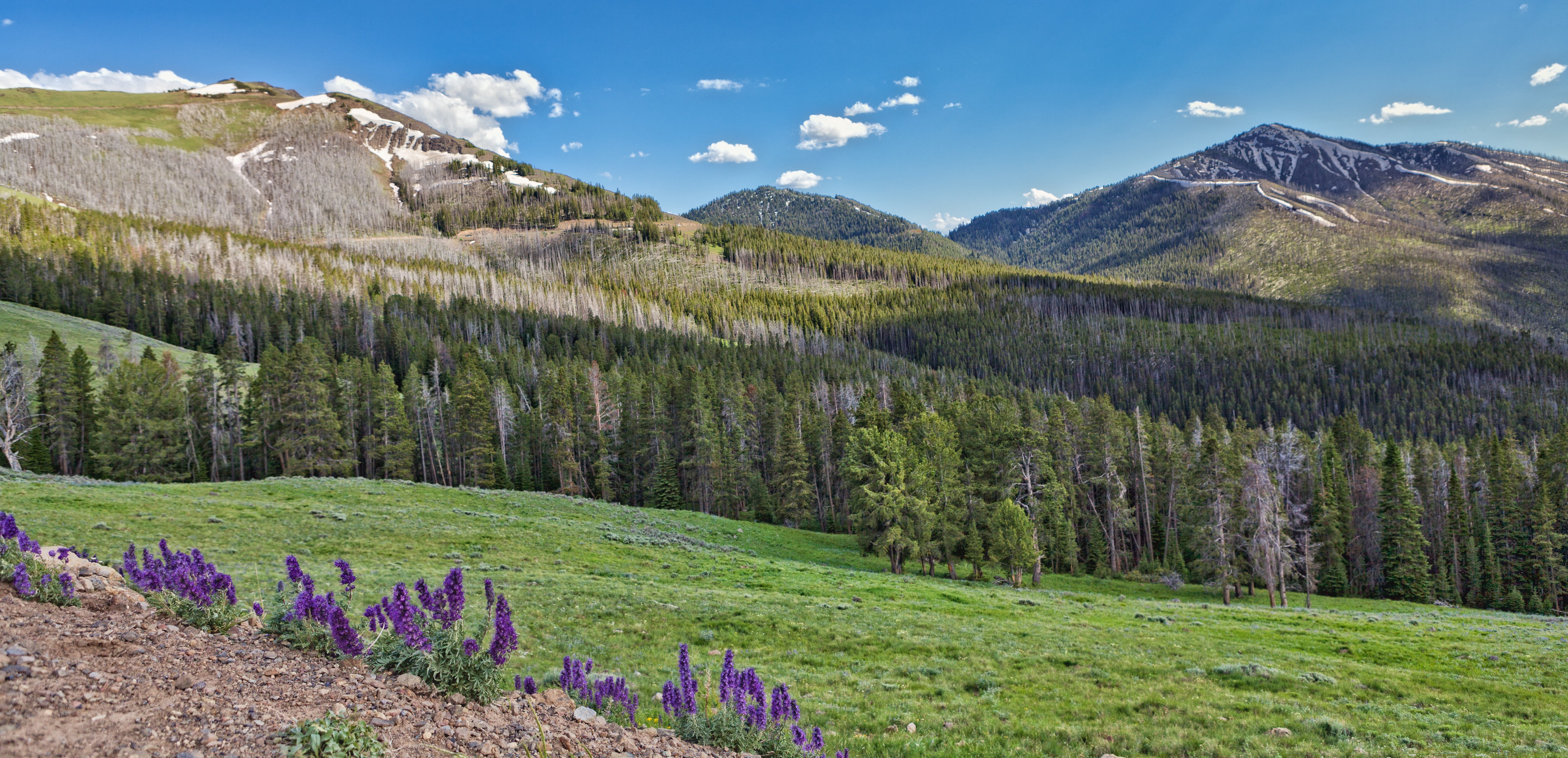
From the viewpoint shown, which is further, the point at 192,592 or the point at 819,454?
the point at 819,454

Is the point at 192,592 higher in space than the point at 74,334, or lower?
lower

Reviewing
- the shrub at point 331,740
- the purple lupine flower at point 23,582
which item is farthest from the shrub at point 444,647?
the purple lupine flower at point 23,582

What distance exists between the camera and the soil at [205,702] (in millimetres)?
4746

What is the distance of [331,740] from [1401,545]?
255ft

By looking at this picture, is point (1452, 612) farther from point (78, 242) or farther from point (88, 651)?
point (78, 242)

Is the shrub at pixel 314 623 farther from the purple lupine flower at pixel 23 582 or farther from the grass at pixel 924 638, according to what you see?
the grass at pixel 924 638

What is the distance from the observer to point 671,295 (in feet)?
642

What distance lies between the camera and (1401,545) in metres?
56.1

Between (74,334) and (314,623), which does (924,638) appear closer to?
(314,623)

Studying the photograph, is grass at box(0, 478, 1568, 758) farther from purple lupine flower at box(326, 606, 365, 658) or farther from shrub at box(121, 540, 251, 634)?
shrub at box(121, 540, 251, 634)

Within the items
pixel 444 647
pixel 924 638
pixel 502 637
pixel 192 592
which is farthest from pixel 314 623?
pixel 924 638

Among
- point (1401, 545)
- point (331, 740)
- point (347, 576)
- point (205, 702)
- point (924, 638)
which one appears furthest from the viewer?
point (1401, 545)

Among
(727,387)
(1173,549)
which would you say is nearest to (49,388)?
(727,387)

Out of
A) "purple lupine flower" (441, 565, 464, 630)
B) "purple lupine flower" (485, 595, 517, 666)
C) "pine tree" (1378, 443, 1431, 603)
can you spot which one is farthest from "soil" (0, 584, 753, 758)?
"pine tree" (1378, 443, 1431, 603)
